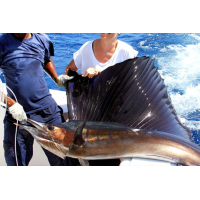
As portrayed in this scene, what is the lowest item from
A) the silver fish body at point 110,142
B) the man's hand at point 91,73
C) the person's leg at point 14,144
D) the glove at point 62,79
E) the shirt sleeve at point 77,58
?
the person's leg at point 14,144

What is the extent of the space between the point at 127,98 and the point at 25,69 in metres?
0.86

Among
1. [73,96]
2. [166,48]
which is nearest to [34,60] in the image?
[73,96]

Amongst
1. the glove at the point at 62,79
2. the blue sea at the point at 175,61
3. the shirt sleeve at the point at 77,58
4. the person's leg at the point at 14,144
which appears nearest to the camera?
the person's leg at the point at 14,144

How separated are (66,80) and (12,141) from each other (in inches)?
27.2

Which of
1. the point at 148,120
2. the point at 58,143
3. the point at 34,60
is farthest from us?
the point at 34,60

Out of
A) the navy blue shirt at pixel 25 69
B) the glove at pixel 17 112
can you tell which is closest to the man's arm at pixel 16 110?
the glove at pixel 17 112

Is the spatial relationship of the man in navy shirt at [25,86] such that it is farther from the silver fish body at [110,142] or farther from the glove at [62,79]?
the silver fish body at [110,142]

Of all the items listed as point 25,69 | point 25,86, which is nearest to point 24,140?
point 25,86

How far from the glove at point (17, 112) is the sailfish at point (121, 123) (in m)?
0.14

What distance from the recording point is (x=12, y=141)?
177 cm

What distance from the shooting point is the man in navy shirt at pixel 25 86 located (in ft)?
5.41

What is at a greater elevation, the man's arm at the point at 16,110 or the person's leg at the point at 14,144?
the man's arm at the point at 16,110
